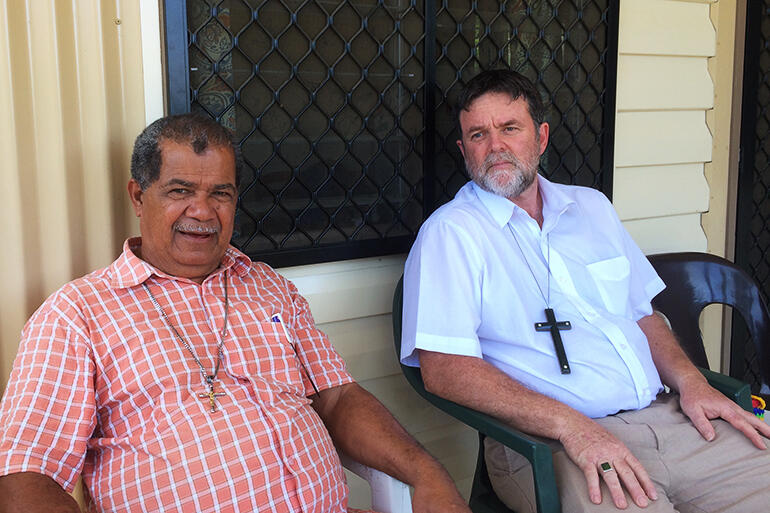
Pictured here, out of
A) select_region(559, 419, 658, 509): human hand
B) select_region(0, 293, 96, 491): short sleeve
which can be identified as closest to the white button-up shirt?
select_region(559, 419, 658, 509): human hand

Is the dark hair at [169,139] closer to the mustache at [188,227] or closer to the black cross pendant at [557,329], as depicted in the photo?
the mustache at [188,227]

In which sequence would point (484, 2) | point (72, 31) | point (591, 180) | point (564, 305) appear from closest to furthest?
point (72, 31) → point (564, 305) → point (484, 2) → point (591, 180)

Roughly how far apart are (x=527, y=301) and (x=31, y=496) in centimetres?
129

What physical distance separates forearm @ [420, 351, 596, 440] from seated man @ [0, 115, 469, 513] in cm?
20

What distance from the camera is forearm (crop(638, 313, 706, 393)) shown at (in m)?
2.12

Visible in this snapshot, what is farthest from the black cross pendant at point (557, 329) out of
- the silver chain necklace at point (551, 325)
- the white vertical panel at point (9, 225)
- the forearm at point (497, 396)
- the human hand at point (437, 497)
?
the white vertical panel at point (9, 225)

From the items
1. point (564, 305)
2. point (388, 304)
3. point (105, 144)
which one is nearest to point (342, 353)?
point (388, 304)

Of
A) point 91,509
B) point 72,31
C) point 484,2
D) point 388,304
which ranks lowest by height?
point 91,509

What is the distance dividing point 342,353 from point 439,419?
1.58ft

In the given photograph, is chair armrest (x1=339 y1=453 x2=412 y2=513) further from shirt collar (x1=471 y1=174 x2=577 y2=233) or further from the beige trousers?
shirt collar (x1=471 y1=174 x2=577 y2=233)

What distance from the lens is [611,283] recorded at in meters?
2.18

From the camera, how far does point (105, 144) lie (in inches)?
73.0

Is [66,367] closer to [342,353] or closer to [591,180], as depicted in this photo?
[342,353]

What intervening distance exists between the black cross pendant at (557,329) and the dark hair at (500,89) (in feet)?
2.08
